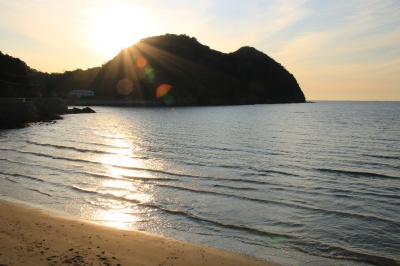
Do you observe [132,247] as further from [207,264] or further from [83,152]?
[83,152]

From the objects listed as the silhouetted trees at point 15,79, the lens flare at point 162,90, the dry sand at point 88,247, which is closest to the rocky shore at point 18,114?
the silhouetted trees at point 15,79

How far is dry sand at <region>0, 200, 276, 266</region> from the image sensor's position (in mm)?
6684

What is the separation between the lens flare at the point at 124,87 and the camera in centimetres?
18100

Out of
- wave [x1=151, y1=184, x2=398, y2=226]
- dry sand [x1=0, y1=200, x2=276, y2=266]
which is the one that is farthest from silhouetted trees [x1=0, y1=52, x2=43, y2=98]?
dry sand [x1=0, y1=200, x2=276, y2=266]

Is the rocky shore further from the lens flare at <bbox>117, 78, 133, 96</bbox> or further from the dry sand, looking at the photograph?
the lens flare at <bbox>117, 78, 133, 96</bbox>

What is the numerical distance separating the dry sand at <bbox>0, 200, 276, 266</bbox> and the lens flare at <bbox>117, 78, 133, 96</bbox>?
6949 inches

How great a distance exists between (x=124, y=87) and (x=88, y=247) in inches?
7200

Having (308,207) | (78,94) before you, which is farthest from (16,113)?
(78,94)

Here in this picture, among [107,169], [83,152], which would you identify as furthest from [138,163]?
[83,152]

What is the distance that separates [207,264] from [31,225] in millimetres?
5049

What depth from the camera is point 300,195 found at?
43.4ft

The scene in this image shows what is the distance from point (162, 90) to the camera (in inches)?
6983

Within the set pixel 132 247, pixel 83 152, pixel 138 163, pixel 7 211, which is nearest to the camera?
pixel 132 247

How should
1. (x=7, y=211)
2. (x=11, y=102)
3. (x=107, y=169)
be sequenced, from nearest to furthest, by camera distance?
(x=7, y=211) → (x=107, y=169) → (x=11, y=102)
